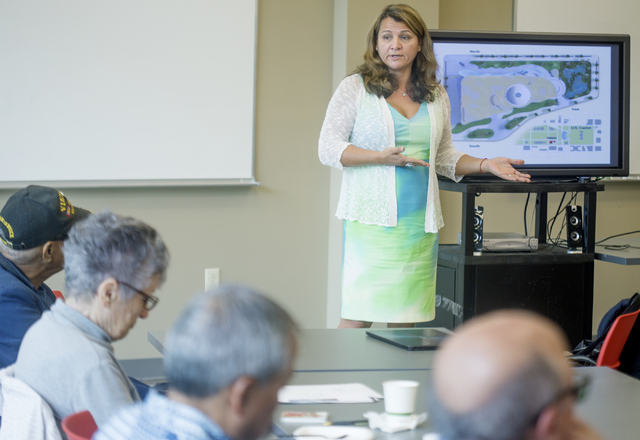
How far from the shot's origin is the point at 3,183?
10.5 feet

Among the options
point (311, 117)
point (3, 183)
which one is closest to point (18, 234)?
point (3, 183)

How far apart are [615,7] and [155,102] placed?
2.93 metres

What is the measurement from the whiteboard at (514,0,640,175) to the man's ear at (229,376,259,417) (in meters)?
3.78

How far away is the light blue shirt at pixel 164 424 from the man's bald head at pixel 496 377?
29cm

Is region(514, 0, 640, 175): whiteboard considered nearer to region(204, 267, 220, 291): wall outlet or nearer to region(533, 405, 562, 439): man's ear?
region(204, 267, 220, 291): wall outlet

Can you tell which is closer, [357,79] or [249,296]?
[249,296]

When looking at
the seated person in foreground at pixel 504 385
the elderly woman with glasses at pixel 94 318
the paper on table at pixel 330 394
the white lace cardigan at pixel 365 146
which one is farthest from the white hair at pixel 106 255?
the white lace cardigan at pixel 365 146

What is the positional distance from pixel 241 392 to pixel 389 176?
1805mm

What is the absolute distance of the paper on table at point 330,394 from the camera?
130cm

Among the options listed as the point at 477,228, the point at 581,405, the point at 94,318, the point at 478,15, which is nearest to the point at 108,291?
the point at 94,318

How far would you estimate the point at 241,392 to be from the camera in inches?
28.0

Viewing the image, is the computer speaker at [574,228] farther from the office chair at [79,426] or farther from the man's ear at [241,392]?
the man's ear at [241,392]

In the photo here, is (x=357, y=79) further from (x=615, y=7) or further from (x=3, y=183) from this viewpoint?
(x=615, y=7)

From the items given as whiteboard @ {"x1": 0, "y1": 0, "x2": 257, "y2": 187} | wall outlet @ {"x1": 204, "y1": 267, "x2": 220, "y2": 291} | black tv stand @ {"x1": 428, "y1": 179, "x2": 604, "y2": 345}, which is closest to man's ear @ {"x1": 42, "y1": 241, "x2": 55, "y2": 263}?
whiteboard @ {"x1": 0, "y1": 0, "x2": 257, "y2": 187}
